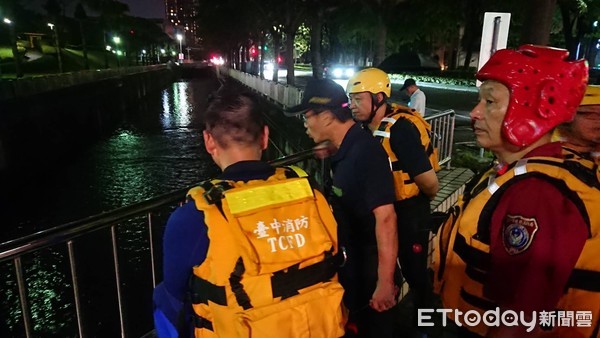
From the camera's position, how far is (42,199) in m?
9.69

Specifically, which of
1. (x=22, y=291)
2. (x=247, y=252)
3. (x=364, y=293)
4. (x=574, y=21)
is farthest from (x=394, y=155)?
(x=574, y=21)

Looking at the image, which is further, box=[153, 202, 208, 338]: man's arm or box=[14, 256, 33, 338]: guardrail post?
box=[14, 256, 33, 338]: guardrail post

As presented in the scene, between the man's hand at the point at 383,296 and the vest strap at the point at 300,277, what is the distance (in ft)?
2.82

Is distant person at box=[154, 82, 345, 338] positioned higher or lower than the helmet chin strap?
lower

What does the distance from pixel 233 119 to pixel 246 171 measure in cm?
22

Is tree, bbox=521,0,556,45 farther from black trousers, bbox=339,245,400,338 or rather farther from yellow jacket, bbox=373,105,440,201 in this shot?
black trousers, bbox=339,245,400,338

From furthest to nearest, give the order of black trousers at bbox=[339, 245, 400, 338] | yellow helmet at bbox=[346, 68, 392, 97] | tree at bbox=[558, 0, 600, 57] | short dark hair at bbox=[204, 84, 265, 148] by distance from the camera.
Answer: tree at bbox=[558, 0, 600, 57]
yellow helmet at bbox=[346, 68, 392, 97]
black trousers at bbox=[339, 245, 400, 338]
short dark hair at bbox=[204, 84, 265, 148]

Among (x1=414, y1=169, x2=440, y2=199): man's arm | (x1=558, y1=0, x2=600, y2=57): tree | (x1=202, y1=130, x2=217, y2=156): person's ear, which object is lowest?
(x1=414, y1=169, x2=440, y2=199): man's arm

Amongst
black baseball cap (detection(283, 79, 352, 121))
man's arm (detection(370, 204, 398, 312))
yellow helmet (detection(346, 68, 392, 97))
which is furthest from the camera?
yellow helmet (detection(346, 68, 392, 97))

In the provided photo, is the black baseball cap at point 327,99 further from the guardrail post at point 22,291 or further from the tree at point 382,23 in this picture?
the tree at point 382,23

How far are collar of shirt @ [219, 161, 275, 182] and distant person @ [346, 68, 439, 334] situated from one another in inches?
56.8

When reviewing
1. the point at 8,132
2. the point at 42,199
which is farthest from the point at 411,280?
the point at 8,132

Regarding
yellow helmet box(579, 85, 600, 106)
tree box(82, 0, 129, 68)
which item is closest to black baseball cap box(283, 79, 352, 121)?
yellow helmet box(579, 85, 600, 106)

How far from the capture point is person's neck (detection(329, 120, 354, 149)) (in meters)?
2.62
